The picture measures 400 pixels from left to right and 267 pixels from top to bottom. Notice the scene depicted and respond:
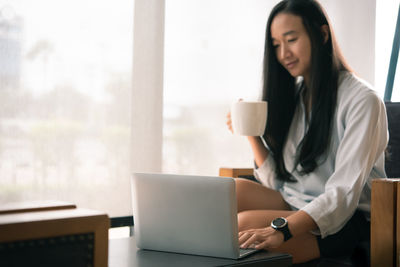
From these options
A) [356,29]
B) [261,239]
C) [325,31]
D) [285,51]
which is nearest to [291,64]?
[285,51]

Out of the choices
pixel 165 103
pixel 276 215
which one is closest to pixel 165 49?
pixel 165 103

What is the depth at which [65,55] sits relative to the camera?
204 cm

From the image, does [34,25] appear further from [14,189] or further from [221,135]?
[221,135]

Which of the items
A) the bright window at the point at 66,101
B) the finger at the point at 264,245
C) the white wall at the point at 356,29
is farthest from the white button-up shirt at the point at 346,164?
the white wall at the point at 356,29

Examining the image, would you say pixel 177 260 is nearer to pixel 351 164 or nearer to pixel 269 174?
pixel 351 164

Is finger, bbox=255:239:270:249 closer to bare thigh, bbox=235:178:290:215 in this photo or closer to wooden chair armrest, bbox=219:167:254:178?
bare thigh, bbox=235:178:290:215

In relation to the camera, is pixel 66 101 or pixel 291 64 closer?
pixel 291 64

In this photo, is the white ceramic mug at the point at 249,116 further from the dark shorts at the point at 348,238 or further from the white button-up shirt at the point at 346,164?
the dark shorts at the point at 348,238

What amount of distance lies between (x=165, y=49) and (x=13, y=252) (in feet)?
5.58

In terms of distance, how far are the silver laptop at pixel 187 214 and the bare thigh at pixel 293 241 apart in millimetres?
303

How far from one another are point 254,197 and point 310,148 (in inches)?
10.2

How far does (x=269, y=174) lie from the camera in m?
1.94

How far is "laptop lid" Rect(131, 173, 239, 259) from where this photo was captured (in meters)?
1.15

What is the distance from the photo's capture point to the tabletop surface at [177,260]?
1.10 meters
